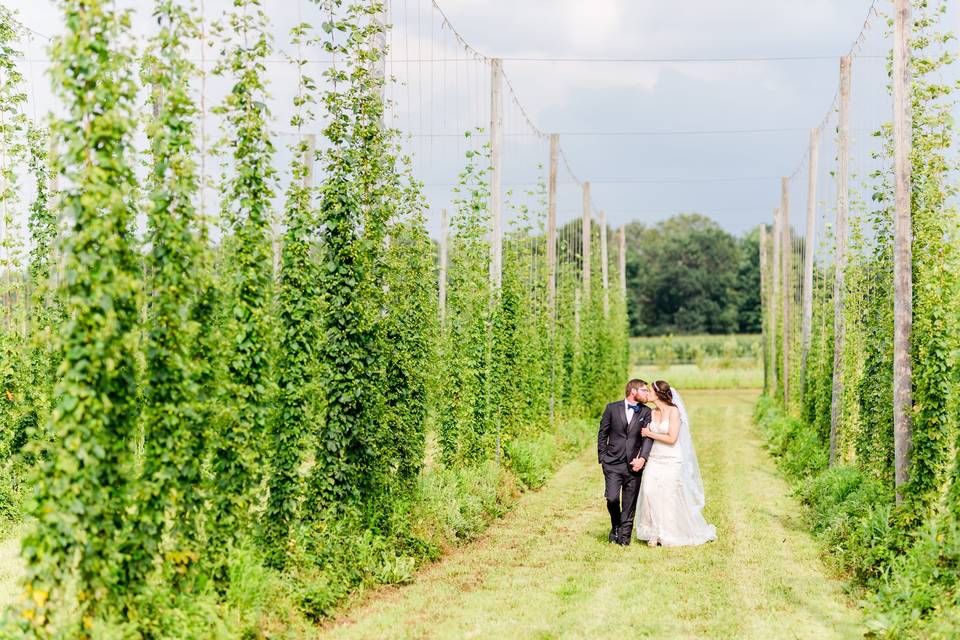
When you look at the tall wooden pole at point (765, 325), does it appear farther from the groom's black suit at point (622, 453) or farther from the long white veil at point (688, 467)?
the groom's black suit at point (622, 453)

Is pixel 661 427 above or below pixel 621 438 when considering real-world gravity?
above

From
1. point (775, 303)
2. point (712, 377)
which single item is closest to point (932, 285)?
point (775, 303)

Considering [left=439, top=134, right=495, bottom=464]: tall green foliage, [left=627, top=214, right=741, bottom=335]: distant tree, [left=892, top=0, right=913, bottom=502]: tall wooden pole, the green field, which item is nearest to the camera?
[left=892, top=0, right=913, bottom=502]: tall wooden pole

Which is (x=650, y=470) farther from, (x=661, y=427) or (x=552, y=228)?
(x=552, y=228)

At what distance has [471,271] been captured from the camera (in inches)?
556

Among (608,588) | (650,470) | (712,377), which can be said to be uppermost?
(650,470)

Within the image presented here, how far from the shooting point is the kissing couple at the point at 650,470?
11.4 metres

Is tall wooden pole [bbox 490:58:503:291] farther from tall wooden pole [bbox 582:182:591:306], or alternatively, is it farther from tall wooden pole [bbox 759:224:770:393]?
tall wooden pole [bbox 759:224:770:393]

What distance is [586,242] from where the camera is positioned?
2698 centimetres

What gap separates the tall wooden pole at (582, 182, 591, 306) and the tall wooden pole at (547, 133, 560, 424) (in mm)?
4408

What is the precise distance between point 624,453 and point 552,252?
987cm

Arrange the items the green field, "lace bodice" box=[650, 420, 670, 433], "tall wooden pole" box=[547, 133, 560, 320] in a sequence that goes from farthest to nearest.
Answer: the green field
"tall wooden pole" box=[547, 133, 560, 320]
"lace bodice" box=[650, 420, 670, 433]

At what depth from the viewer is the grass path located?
25.5 feet

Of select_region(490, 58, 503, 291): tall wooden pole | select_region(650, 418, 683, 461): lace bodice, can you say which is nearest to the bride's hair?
select_region(650, 418, 683, 461): lace bodice
